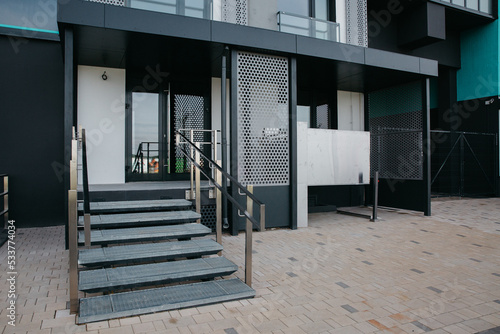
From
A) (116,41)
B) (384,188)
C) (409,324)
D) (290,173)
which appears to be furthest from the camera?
(384,188)

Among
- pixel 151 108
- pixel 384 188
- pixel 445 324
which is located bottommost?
pixel 445 324

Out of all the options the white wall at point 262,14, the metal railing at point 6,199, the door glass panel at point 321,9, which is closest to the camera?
the metal railing at point 6,199

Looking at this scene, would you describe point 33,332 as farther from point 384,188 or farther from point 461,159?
point 461,159

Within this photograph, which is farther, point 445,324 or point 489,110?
point 489,110

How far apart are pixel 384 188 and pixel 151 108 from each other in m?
5.81

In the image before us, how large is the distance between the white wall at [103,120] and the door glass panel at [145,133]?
0.92 ft

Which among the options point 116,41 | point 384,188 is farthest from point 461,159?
point 116,41

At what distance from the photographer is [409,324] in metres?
2.57

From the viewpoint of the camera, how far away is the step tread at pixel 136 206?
4.31 meters

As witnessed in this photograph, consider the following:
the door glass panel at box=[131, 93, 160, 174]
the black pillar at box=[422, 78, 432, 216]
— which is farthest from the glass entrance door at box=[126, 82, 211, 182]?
the black pillar at box=[422, 78, 432, 216]

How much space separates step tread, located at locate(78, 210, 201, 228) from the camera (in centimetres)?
390

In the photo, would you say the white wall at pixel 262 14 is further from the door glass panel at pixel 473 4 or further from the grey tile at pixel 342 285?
the door glass panel at pixel 473 4

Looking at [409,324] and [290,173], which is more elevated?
[290,173]

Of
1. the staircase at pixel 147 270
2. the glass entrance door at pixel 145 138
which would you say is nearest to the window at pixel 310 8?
the glass entrance door at pixel 145 138
